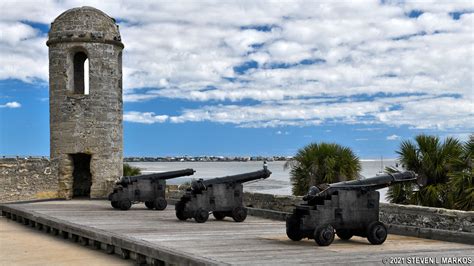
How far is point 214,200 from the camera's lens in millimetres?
12852

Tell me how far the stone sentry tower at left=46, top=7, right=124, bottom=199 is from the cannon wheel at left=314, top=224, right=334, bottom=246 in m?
12.7

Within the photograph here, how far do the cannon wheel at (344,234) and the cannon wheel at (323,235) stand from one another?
561mm

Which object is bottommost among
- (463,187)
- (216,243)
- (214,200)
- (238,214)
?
(216,243)

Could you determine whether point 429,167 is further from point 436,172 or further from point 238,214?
point 238,214

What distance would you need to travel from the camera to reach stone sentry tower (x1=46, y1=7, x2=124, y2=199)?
2020 centimetres

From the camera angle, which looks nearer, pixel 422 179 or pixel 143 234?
pixel 143 234

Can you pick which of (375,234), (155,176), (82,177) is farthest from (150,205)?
(375,234)

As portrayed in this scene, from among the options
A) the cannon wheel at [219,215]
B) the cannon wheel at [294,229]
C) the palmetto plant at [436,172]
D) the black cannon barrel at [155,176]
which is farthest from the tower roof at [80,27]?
the cannon wheel at [294,229]

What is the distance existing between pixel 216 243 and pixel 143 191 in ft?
25.2

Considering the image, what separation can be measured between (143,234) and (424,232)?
14.1 feet

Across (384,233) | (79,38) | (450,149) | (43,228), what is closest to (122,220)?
(43,228)

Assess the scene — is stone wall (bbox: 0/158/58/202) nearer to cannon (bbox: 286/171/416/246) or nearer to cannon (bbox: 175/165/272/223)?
cannon (bbox: 175/165/272/223)

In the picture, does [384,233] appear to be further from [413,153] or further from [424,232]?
[413,153]

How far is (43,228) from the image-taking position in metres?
14.3
